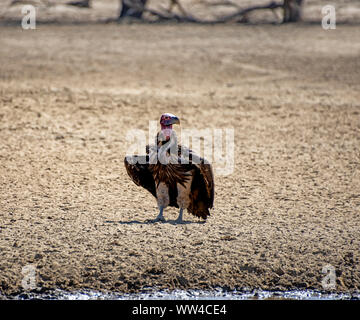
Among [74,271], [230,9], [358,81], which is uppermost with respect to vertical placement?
[230,9]

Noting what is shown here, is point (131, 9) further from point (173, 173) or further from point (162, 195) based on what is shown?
point (173, 173)

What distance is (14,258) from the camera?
473 cm

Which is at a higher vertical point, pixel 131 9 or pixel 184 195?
pixel 131 9

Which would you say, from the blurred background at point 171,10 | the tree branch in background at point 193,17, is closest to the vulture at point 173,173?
the tree branch in background at point 193,17

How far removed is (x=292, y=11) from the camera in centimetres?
1777

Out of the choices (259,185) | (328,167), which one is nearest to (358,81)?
(328,167)

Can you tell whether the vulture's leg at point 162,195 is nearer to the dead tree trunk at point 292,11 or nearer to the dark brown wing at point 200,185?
the dark brown wing at point 200,185

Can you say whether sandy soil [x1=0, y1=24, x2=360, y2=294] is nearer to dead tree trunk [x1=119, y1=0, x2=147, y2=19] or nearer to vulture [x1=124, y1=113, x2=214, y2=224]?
vulture [x1=124, y1=113, x2=214, y2=224]

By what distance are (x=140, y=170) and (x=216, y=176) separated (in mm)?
1681

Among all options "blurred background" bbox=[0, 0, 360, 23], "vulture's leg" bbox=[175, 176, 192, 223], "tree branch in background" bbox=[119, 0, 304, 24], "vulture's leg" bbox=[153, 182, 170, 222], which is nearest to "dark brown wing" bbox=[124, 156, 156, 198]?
"vulture's leg" bbox=[153, 182, 170, 222]

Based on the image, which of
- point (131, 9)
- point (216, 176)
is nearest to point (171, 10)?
point (131, 9)

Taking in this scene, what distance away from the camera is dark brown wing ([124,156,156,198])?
5000 mm

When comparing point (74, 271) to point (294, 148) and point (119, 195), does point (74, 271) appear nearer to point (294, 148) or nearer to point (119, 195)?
point (119, 195)

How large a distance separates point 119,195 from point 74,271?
1.52 m
